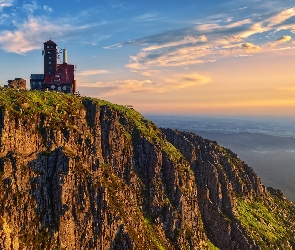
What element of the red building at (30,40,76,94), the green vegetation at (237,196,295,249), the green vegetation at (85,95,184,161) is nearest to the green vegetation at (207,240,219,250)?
the green vegetation at (237,196,295,249)

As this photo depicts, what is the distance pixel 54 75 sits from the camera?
123 m

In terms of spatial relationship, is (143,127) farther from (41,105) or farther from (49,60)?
(49,60)

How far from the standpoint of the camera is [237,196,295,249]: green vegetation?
416 ft

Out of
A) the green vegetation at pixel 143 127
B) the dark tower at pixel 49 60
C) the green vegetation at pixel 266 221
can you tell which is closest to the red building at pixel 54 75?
the dark tower at pixel 49 60

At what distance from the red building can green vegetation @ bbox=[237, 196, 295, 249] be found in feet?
296

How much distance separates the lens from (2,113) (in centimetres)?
7469

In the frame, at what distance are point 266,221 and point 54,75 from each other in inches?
4444

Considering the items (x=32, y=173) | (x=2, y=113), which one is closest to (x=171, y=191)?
(x=32, y=173)

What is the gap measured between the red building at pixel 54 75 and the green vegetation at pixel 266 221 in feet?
296

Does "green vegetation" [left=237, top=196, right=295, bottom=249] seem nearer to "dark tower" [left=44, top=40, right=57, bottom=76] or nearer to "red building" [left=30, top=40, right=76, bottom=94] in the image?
"red building" [left=30, top=40, right=76, bottom=94]

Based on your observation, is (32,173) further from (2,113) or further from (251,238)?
(251,238)

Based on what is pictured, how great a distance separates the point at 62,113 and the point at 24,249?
39.7 meters

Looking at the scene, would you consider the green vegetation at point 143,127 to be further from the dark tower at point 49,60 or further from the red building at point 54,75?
the dark tower at point 49,60

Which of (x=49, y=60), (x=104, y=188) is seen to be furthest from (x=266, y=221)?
(x=49, y=60)
